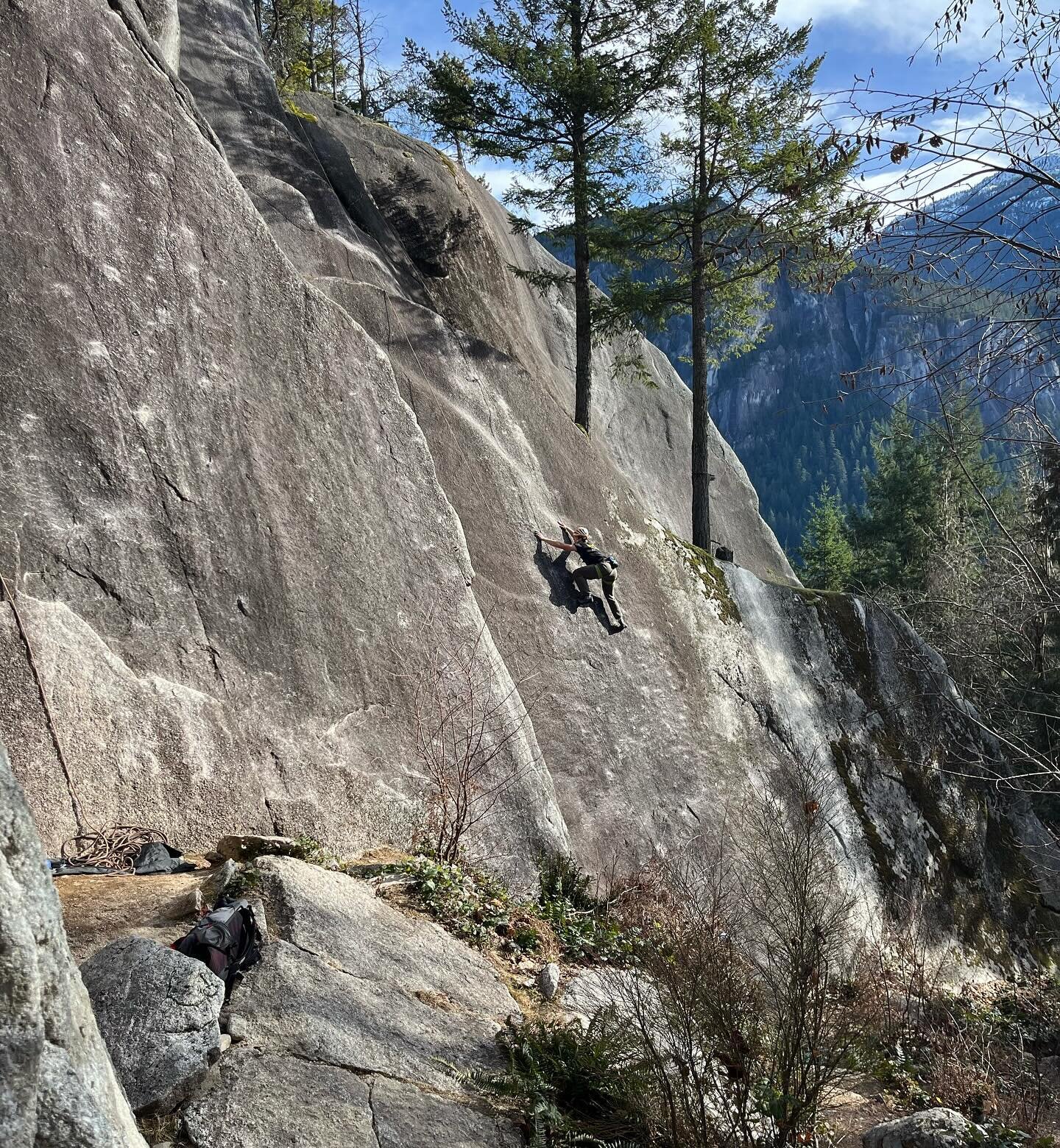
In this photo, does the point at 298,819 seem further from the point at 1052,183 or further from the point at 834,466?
the point at 834,466

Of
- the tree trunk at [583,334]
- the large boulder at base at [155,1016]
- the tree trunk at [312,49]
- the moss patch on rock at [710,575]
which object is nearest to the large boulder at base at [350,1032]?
the large boulder at base at [155,1016]

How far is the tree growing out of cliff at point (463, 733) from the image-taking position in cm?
976

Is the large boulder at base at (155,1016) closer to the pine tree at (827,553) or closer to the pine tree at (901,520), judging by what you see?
the pine tree at (901,520)

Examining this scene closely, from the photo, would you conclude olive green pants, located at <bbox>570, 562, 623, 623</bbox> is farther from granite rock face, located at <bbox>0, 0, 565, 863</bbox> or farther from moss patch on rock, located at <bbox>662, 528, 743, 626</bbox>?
moss patch on rock, located at <bbox>662, 528, 743, 626</bbox>

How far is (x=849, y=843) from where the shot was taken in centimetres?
1670

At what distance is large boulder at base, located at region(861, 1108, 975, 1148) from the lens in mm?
5770

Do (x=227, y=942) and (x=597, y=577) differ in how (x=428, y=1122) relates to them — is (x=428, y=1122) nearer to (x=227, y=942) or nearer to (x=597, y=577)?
(x=227, y=942)

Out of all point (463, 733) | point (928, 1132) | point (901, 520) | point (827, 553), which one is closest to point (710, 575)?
point (463, 733)

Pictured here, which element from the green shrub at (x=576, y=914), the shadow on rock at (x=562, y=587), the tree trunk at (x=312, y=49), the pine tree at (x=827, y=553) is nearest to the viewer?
the green shrub at (x=576, y=914)

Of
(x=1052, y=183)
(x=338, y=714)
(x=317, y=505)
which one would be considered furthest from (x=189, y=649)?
(x=1052, y=183)

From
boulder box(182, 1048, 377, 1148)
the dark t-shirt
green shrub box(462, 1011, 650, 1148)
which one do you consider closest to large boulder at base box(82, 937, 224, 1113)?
boulder box(182, 1048, 377, 1148)

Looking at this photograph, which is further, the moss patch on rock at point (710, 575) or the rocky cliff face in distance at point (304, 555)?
the moss patch on rock at point (710, 575)

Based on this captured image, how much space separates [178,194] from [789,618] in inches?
521

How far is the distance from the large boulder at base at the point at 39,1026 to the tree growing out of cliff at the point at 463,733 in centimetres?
619
